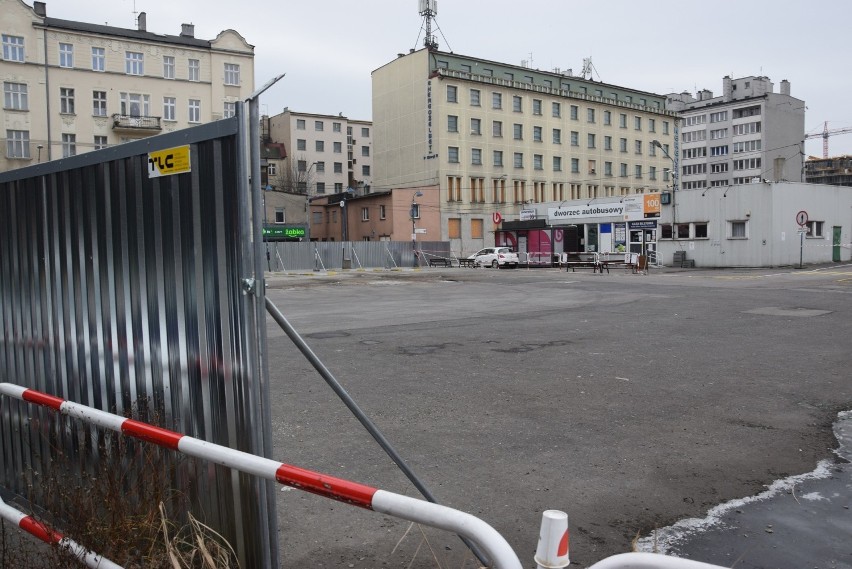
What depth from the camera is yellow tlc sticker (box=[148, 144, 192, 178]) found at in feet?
11.0

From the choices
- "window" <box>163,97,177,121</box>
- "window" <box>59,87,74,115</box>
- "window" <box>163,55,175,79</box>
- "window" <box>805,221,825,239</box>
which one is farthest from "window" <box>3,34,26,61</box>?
"window" <box>805,221,825,239</box>

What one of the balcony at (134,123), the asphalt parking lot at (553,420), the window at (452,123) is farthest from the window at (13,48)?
the asphalt parking lot at (553,420)

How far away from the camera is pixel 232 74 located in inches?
2340

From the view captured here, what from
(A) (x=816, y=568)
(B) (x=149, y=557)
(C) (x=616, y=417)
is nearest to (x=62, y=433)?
(B) (x=149, y=557)

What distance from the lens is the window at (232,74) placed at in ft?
194

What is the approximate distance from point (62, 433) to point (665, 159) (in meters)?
90.0

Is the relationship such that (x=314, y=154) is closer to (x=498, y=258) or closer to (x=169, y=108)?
(x=169, y=108)

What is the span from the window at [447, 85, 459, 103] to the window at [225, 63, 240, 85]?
19.3m

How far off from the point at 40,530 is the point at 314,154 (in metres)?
93.7

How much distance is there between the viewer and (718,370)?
9039mm

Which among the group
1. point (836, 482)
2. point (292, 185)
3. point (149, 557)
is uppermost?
point (292, 185)

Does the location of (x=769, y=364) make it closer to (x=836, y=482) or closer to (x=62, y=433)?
(x=836, y=482)

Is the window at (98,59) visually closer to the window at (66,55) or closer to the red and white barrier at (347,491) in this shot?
the window at (66,55)

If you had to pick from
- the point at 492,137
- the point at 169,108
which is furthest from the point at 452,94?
the point at 169,108
